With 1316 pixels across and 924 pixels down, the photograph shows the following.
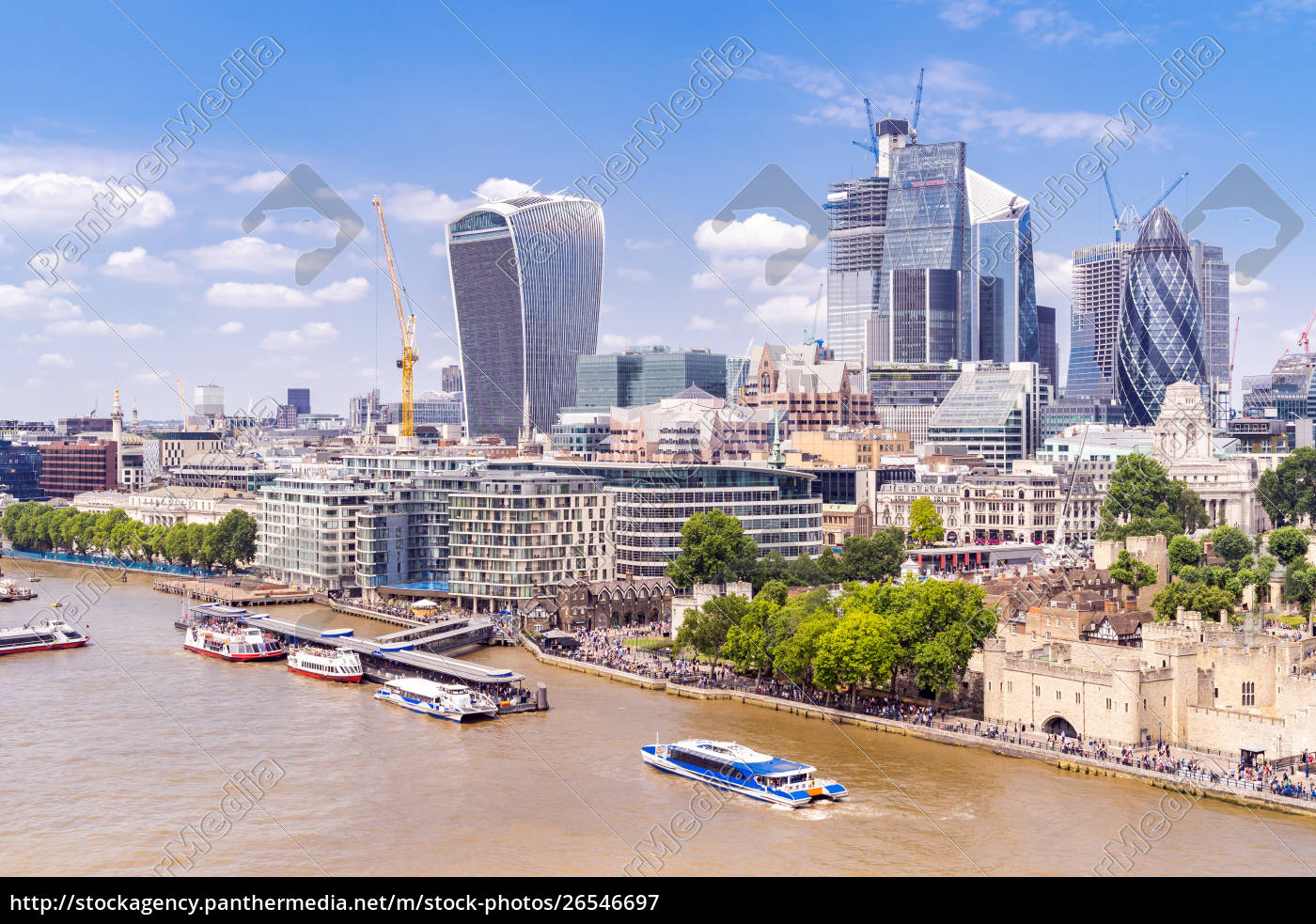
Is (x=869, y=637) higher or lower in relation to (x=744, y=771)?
higher

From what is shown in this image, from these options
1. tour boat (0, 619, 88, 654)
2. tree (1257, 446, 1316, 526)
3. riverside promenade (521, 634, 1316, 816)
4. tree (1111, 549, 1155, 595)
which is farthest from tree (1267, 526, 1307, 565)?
tour boat (0, 619, 88, 654)

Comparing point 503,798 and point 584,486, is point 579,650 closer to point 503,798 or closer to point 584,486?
point 584,486

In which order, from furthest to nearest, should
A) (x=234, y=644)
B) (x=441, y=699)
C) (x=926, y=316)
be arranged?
(x=926, y=316) → (x=234, y=644) → (x=441, y=699)

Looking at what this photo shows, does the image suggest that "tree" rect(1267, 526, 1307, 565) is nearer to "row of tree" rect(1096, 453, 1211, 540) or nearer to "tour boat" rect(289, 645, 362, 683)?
"row of tree" rect(1096, 453, 1211, 540)

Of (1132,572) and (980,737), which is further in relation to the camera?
(1132,572)

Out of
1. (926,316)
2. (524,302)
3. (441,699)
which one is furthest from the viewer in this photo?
(926,316)

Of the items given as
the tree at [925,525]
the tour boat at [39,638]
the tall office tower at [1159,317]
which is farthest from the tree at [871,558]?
the tall office tower at [1159,317]

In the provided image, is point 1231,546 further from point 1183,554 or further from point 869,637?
point 869,637

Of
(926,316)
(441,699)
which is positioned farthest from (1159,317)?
(441,699)
